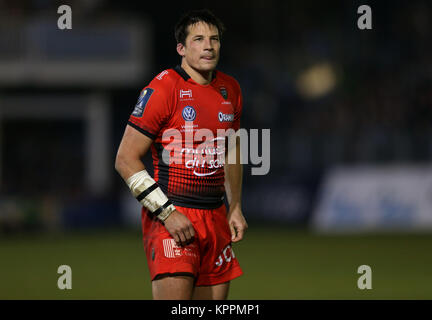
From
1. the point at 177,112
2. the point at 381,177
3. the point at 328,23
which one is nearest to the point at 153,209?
the point at 177,112

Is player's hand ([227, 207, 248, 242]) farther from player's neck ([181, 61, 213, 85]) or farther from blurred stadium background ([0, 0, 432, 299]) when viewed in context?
blurred stadium background ([0, 0, 432, 299])

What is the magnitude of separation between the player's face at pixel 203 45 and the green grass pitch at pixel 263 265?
4.97 metres

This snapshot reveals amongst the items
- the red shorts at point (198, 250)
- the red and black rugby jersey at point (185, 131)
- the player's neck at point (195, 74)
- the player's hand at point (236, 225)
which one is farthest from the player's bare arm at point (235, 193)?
the player's neck at point (195, 74)

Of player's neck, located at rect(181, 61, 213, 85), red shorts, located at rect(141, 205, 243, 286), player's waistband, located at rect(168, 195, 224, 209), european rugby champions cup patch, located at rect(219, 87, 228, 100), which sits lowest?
red shorts, located at rect(141, 205, 243, 286)

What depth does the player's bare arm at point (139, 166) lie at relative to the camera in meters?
4.90

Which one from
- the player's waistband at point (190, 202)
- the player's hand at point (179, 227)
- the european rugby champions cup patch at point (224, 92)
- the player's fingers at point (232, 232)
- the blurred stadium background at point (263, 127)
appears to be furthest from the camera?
the blurred stadium background at point (263, 127)

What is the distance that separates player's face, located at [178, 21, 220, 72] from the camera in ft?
16.6

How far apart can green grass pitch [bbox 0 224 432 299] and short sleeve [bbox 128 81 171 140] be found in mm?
4964

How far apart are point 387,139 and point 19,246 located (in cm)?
919

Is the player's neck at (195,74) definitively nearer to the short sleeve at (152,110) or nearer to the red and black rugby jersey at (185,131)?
the red and black rugby jersey at (185,131)

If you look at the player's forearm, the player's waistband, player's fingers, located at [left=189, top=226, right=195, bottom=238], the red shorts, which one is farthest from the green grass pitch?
the player's forearm

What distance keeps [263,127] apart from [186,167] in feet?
66.2

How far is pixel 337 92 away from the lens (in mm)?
25641
